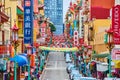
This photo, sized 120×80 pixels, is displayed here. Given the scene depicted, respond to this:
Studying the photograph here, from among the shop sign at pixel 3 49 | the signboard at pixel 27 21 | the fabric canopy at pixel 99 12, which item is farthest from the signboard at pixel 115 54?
the fabric canopy at pixel 99 12

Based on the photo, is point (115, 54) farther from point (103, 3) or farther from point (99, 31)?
point (103, 3)

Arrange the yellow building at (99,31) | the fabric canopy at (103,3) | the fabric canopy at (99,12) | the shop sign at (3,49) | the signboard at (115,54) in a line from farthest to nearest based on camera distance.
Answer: the fabric canopy at (99,12)
the fabric canopy at (103,3)
the yellow building at (99,31)
the shop sign at (3,49)
the signboard at (115,54)

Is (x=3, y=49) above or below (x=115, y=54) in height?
above

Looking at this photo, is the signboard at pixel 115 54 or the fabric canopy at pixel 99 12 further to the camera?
the fabric canopy at pixel 99 12

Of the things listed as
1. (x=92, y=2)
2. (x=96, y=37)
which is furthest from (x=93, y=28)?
(x=92, y=2)

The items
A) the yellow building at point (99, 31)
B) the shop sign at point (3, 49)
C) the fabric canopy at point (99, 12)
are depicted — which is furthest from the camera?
the fabric canopy at point (99, 12)

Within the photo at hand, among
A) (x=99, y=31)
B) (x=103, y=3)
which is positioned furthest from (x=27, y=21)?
(x=103, y=3)

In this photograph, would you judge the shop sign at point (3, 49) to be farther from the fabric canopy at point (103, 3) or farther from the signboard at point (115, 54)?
the fabric canopy at point (103, 3)

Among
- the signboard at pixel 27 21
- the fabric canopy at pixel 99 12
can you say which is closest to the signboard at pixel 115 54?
Result: the signboard at pixel 27 21

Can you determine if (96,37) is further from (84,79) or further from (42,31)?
(42,31)

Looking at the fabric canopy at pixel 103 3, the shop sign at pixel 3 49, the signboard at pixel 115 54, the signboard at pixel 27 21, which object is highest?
the fabric canopy at pixel 103 3

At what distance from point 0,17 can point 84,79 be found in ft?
33.3

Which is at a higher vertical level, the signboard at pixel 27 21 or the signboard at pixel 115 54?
the signboard at pixel 27 21

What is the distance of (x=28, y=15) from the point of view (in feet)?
227
